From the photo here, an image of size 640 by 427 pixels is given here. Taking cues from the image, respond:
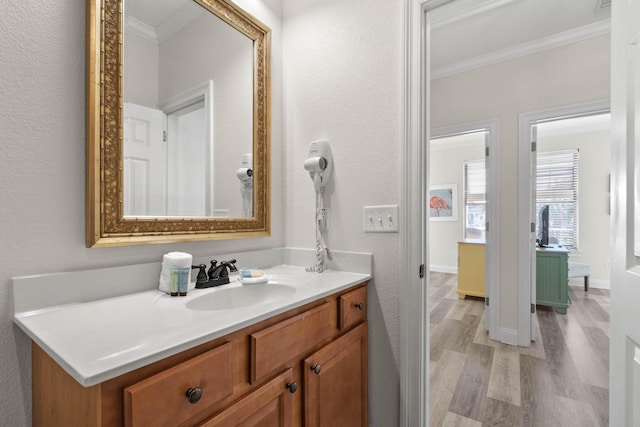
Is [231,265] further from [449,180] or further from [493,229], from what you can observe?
[449,180]

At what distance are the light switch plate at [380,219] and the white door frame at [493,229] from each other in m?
1.98

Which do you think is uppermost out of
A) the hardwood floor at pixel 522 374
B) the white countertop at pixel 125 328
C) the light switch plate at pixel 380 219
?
the light switch plate at pixel 380 219

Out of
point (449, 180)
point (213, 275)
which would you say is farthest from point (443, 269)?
point (213, 275)

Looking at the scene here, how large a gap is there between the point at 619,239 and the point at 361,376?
1.02 m

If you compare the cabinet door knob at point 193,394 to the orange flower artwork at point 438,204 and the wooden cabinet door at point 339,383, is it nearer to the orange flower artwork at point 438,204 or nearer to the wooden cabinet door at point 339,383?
the wooden cabinet door at point 339,383

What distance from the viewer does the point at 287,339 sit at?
0.95 meters

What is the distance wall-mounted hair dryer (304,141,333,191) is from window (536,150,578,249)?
4939 millimetres

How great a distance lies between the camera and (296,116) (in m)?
1.68

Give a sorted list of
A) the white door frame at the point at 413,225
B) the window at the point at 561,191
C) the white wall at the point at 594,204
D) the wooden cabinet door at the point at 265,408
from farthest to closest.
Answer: the window at the point at 561,191, the white wall at the point at 594,204, the white door frame at the point at 413,225, the wooden cabinet door at the point at 265,408

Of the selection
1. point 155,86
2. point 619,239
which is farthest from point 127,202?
point 619,239

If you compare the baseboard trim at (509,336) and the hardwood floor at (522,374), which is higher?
the baseboard trim at (509,336)

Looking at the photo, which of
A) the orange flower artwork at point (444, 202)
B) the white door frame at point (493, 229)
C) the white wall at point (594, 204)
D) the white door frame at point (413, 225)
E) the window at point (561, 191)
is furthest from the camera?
the orange flower artwork at point (444, 202)

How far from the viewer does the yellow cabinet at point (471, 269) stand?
415 centimetres

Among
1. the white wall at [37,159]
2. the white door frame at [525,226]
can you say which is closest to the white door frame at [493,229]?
the white door frame at [525,226]
